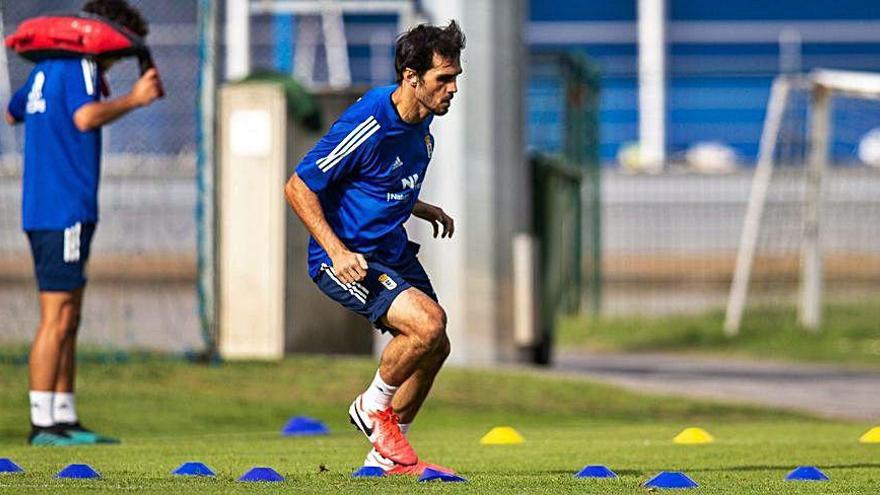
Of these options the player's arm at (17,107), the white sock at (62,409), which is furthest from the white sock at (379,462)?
the player's arm at (17,107)

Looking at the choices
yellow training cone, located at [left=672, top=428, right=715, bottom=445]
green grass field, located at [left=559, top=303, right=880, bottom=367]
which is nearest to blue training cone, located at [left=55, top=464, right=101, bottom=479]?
yellow training cone, located at [left=672, top=428, right=715, bottom=445]

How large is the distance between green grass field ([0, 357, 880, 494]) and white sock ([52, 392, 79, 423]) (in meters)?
0.27

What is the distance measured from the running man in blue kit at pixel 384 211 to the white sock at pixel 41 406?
286 centimetres

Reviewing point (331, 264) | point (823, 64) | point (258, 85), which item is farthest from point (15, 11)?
point (823, 64)

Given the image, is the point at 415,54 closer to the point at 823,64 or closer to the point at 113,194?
the point at 113,194

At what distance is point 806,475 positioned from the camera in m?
7.83

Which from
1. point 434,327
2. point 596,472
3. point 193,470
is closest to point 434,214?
point 434,327

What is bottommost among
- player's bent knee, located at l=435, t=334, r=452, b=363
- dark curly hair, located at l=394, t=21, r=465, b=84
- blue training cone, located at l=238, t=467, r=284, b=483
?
blue training cone, located at l=238, t=467, r=284, b=483

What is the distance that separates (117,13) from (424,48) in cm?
352

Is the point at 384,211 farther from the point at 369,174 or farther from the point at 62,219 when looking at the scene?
the point at 62,219

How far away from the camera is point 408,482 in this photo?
7531mm

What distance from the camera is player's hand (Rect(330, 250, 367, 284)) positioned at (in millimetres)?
7809

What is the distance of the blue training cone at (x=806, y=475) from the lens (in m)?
7.79

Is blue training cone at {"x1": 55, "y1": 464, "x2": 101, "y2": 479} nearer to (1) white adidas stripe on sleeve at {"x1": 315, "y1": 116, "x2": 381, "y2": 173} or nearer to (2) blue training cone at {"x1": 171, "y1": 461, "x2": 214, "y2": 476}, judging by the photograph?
→ (2) blue training cone at {"x1": 171, "y1": 461, "x2": 214, "y2": 476}
